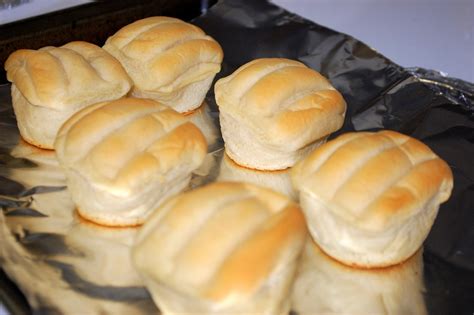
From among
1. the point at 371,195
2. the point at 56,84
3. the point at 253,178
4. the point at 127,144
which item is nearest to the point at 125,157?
the point at 127,144

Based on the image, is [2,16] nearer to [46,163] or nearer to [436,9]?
[46,163]

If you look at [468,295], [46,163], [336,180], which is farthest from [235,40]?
[468,295]

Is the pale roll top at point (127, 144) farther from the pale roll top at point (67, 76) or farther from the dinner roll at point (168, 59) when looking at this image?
the dinner roll at point (168, 59)

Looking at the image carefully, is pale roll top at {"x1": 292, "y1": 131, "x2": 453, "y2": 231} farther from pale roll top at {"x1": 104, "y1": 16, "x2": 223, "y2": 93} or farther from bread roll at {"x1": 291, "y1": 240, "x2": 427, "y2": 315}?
pale roll top at {"x1": 104, "y1": 16, "x2": 223, "y2": 93}

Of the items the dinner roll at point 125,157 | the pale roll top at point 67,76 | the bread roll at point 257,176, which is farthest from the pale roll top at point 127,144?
the bread roll at point 257,176

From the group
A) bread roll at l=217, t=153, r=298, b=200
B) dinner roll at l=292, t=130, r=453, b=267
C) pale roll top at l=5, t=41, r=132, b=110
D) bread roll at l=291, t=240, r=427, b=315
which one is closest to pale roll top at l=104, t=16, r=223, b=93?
pale roll top at l=5, t=41, r=132, b=110
